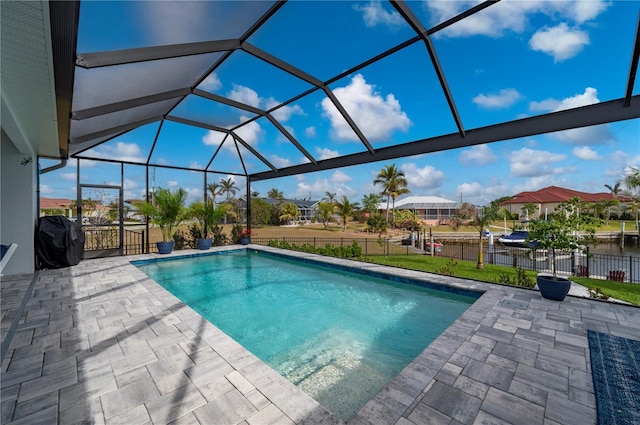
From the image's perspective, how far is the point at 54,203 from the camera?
26.0ft

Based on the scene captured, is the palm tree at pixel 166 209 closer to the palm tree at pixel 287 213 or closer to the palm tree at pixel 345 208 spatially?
the palm tree at pixel 345 208

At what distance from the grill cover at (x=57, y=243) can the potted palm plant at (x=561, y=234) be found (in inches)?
396

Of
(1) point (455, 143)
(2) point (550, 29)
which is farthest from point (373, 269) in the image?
(2) point (550, 29)

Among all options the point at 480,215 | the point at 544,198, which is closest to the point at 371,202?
the point at 544,198

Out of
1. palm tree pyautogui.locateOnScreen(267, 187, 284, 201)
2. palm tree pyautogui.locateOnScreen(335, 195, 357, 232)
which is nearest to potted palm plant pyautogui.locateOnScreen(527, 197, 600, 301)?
palm tree pyautogui.locateOnScreen(335, 195, 357, 232)

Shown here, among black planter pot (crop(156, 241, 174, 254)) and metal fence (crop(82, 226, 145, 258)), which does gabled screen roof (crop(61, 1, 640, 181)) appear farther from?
black planter pot (crop(156, 241, 174, 254))

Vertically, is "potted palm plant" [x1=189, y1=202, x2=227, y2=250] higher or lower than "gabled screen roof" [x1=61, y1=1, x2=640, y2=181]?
lower

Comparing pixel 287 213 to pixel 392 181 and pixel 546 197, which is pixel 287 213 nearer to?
pixel 392 181

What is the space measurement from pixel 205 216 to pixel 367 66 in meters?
7.95

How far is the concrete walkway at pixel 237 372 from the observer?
6.46ft

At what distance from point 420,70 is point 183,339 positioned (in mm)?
5110

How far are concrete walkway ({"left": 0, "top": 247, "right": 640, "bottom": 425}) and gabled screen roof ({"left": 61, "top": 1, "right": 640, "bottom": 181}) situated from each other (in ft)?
9.71

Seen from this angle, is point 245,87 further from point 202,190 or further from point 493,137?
point 202,190

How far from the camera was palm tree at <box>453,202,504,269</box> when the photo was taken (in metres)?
9.01
